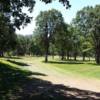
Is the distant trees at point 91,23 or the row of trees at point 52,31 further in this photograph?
the row of trees at point 52,31

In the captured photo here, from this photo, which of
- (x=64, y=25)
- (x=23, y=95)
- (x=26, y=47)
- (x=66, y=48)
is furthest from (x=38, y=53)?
(x=23, y=95)

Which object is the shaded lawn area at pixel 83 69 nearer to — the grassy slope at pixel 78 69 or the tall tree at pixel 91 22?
the grassy slope at pixel 78 69

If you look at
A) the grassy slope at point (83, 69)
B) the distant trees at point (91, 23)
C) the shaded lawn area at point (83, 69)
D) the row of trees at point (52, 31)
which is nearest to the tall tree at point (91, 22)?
the distant trees at point (91, 23)

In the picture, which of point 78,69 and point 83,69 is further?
point 78,69

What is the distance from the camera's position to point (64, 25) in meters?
95.0

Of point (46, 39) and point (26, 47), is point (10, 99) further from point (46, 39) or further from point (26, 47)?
point (26, 47)

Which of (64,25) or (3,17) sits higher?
(64,25)

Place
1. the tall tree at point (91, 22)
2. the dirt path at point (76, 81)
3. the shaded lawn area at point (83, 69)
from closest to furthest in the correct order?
the dirt path at point (76, 81) → the shaded lawn area at point (83, 69) → the tall tree at point (91, 22)

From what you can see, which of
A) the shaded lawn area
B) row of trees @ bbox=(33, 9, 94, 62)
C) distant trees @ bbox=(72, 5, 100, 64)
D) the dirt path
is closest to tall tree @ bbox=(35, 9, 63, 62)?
row of trees @ bbox=(33, 9, 94, 62)

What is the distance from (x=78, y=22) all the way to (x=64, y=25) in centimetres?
428

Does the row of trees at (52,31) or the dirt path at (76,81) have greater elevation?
the row of trees at (52,31)

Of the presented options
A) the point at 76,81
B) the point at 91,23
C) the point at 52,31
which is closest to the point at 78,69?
the point at 76,81

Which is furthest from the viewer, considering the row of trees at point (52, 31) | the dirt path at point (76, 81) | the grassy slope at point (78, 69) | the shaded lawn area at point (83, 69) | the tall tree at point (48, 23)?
the tall tree at point (48, 23)

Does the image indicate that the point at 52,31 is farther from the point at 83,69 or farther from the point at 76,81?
the point at 76,81
